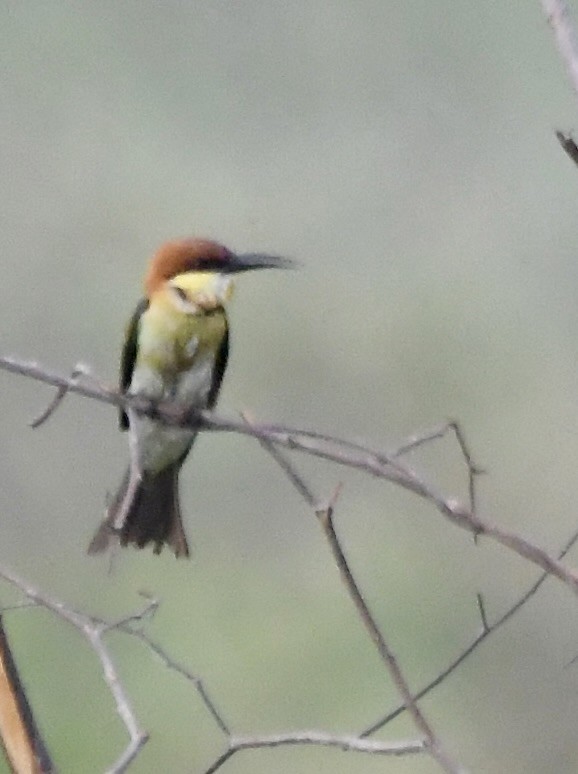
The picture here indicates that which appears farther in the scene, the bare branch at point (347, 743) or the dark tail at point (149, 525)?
the dark tail at point (149, 525)

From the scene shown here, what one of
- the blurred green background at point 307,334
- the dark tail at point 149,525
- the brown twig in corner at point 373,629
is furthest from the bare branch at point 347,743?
the blurred green background at point 307,334

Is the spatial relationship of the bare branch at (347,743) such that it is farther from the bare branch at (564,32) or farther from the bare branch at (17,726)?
the bare branch at (564,32)

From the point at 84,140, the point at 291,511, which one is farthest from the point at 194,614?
the point at 84,140

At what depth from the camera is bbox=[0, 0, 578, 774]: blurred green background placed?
5.37ft

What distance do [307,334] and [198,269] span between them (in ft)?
2.03

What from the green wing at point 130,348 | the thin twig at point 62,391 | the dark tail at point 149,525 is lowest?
the dark tail at point 149,525

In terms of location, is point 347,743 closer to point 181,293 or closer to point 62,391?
point 62,391

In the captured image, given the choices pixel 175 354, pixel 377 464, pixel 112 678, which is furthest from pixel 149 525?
pixel 377 464

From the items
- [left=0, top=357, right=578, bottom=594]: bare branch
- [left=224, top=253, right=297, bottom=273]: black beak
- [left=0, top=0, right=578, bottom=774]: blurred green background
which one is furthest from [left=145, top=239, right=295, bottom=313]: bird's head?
[left=0, top=0, right=578, bottom=774]: blurred green background

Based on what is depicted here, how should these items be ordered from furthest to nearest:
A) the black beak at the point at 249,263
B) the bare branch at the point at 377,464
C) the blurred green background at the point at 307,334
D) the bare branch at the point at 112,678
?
the blurred green background at the point at 307,334 < the black beak at the point at 249,263 < the bare branch at the point at 112,678 < the bare branch at the point at 377,464

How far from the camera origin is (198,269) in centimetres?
109

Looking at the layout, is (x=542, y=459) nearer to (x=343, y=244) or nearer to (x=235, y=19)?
(x=343, y=244)

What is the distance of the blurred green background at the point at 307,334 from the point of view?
1.64 m

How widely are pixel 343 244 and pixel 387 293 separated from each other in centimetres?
8
